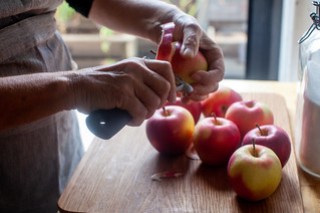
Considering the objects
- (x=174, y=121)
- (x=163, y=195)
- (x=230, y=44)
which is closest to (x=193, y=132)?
(x=174, y=121)

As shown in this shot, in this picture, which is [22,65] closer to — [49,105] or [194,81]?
[49,105]

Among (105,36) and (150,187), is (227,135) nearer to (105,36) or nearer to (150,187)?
(150,187)

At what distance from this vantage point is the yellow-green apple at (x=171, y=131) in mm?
837

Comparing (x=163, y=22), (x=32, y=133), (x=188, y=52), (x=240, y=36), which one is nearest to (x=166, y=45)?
(x=188, y=52)

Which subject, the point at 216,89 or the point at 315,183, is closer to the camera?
the point at 315,183

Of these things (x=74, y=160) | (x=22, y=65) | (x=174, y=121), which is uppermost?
(x=22, y=65)

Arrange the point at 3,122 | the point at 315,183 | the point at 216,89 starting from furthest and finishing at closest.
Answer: the point at 216,89 < the point at 315,183 < the point at 3,122

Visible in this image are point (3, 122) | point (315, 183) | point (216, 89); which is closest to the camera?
point (3, 122)

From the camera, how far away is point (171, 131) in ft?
2.74

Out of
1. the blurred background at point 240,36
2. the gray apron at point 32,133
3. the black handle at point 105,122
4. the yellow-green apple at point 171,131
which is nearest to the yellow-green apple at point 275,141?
the yellow-green apple at point 171,131

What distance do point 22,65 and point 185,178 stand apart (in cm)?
31

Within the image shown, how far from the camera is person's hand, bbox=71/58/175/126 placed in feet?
2.23

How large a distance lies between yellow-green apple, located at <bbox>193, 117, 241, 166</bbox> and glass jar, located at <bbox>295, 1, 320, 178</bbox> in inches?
3.9

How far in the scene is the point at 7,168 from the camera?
32.0 inches
